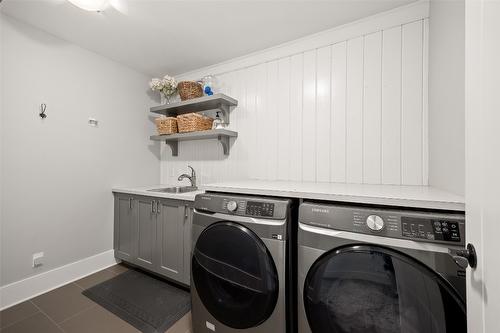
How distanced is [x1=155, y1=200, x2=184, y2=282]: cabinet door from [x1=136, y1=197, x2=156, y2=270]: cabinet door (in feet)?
0.29

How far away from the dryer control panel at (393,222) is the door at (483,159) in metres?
0.15

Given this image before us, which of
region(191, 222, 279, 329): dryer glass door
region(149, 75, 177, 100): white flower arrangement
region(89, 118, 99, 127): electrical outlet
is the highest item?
region(149, 75, 177, 100): white flower arrangement

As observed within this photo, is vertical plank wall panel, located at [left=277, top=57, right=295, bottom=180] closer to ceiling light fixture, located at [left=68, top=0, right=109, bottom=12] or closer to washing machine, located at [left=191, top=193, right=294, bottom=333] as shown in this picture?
washing machine, located at [left=191, top=193, right=294, bottom=333]

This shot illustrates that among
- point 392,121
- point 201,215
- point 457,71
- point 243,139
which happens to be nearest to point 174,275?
point 201,215

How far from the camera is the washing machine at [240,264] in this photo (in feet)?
3.41

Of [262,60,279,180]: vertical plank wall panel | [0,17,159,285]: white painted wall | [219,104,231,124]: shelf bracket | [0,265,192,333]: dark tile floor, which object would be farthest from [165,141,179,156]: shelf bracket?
[0,265,192,333]: dark tile floor

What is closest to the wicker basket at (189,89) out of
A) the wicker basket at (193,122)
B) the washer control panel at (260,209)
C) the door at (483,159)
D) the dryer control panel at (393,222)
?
the wicker basket at (193,122)

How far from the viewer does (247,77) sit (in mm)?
2229

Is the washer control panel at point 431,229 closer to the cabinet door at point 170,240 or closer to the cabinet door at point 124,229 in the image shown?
the cabinet door at point 170,240

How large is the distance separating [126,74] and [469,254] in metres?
3.17

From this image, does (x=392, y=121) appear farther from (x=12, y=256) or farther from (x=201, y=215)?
(x=12, y=256)

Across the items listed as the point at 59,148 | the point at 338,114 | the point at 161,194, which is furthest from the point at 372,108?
the point at 59,148

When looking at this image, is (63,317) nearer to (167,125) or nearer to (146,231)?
(146,231)

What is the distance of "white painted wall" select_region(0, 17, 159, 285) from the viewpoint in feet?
5.53
